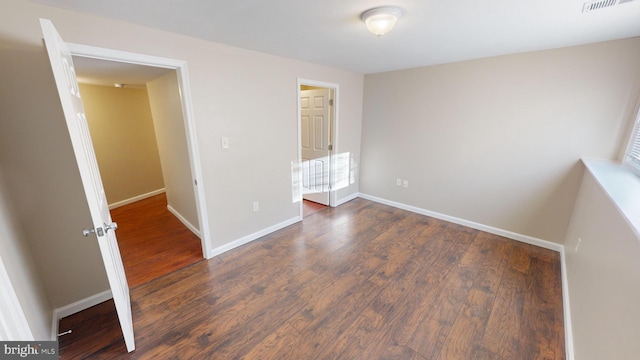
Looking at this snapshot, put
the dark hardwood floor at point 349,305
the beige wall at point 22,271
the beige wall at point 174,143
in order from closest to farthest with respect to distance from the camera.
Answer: the beige wall at point 22,271 < the dark hardwood floor at point 349,305 < the beige wall at point 174,143

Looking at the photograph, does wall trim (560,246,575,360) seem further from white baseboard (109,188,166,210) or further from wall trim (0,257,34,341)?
white baseboard (109,188,166,210)

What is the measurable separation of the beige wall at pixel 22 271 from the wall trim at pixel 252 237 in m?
1.26

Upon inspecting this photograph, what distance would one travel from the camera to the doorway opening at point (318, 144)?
3.79 metres

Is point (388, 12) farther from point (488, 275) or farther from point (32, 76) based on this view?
point (488, 275)

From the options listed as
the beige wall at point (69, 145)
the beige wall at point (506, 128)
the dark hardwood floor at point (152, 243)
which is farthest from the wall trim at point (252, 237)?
the beige wall at point (506, 128)

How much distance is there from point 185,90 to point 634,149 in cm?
406

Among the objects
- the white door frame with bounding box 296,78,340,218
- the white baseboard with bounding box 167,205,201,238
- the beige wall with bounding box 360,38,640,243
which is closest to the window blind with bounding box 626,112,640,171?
the beige wall with bounding box 360,38,640,243

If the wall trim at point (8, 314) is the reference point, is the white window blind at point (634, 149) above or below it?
above

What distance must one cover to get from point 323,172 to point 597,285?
3206mm

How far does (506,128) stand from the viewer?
114 inches

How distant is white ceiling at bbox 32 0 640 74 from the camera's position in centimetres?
153

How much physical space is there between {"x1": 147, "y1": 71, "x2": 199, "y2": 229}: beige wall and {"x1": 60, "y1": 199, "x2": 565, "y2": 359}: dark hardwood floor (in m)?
1.04

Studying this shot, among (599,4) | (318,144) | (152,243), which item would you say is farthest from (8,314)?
(318,144)

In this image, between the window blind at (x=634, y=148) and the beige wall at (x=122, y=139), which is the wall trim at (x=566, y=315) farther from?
the beige wall at (x=122, y=139)
